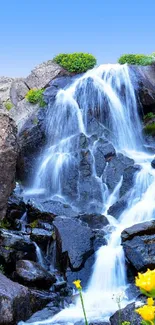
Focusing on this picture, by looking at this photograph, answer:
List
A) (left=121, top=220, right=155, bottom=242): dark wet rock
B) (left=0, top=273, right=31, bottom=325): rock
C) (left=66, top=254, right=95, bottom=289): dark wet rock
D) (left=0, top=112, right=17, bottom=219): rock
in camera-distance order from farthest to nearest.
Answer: (left=121, top=220, right=155, bottom=242): dark wet rock → (left=66, top=254, right=95, bottom=289): dark wet rock → (left=0, top=112, right=17, bottom=219): rock → (left=0, top=273, right=31, bottom=325): rock

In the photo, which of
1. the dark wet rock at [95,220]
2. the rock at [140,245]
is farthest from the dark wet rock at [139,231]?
the dark wet rock at [95,220]

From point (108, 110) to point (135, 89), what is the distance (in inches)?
65.7

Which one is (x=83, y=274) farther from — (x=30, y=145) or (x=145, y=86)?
(x=145, y=86)

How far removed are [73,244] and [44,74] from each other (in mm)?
10193

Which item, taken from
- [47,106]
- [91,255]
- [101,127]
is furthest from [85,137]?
[91,255]

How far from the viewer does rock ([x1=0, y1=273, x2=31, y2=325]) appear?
682 centimetres

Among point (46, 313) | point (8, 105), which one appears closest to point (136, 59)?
point (8, 105)

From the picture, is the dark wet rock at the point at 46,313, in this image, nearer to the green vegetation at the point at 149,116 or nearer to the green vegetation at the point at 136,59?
the green vegetation at the point at 149,116

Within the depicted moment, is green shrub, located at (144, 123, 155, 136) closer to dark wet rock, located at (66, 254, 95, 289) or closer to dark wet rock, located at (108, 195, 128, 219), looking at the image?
dark wet rock, located at (108, 195, 128, 219)

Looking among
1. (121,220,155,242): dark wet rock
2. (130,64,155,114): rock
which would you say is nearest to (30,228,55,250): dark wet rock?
(121,220,155,242): dark wet rock

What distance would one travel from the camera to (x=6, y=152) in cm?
852

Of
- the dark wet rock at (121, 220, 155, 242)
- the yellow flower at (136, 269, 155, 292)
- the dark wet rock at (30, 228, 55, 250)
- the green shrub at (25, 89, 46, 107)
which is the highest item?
the green shrub at (25, 89, 46, 107)

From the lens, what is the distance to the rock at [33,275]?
27.1 feet

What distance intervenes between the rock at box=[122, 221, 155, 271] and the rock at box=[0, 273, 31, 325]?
2.24 m
